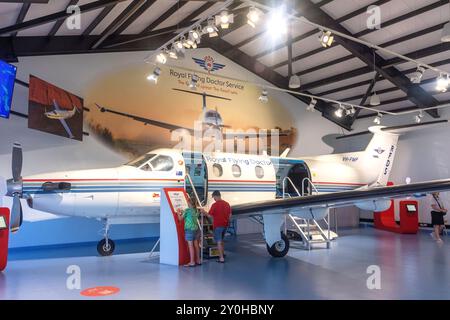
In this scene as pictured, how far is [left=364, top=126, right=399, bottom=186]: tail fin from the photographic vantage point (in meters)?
14.0

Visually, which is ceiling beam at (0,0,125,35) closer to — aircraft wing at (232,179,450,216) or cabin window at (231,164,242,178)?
cabin window at (231,164,242,178)

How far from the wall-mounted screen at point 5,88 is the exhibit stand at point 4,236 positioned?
2441mm

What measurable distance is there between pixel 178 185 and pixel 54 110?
4148mm

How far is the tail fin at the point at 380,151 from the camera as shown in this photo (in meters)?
14.0

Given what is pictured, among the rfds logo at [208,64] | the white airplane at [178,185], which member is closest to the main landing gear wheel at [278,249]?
the white airplane at [178,185]

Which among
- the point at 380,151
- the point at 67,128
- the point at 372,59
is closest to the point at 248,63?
the point at 372,59

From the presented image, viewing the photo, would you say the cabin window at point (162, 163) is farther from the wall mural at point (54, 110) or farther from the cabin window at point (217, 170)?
the wall mural at point (54, 110)

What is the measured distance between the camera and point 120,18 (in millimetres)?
10562

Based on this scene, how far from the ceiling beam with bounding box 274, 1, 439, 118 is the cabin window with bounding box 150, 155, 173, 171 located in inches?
254

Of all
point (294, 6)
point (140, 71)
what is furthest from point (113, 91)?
point (294, 6)

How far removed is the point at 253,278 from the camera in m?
6.68

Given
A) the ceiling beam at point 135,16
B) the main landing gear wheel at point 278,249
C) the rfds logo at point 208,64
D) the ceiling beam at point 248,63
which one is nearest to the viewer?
the main landing gear wheel at point 278,249

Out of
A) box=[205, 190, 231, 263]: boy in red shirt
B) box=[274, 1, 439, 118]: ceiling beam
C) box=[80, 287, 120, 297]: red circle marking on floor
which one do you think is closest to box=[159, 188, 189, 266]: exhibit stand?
box=[205, 190, 231, 263]: boy in red shirt
